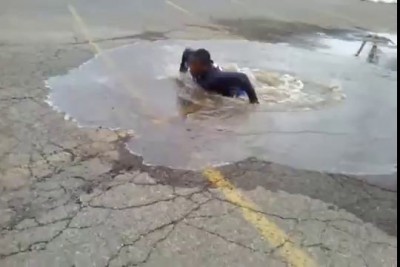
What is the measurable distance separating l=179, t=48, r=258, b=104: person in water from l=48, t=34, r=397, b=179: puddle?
0.46ft

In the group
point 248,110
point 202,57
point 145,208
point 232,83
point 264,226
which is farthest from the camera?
point 202,57

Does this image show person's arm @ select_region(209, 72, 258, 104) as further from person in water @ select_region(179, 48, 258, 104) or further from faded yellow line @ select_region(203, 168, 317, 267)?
faded yellow line @ select_region(203, 168, 317, 267)

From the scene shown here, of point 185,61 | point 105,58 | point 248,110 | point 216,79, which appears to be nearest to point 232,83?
point 216,79

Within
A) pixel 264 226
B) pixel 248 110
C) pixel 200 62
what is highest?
pixel 200 62

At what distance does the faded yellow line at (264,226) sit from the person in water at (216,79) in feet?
7.08

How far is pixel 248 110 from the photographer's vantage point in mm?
6672

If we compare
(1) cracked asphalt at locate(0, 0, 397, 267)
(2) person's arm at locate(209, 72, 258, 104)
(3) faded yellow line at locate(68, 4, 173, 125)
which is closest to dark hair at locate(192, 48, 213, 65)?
(2) person's arm at locate(209, 72, 258, 104)

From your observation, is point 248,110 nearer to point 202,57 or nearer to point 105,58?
point 202,57

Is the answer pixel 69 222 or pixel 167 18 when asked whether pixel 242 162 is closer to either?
pixel 69 222

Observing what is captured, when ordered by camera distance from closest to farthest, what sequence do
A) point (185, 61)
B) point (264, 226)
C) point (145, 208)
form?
point (264, 226) < point (145, 208) < point (185, 61)

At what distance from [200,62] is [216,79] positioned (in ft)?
0.95

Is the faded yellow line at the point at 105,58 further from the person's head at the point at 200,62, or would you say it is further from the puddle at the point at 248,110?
the person's head at the point at 200,62

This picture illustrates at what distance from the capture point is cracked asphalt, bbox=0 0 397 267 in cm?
377

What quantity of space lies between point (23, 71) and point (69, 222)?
3.99 metres
